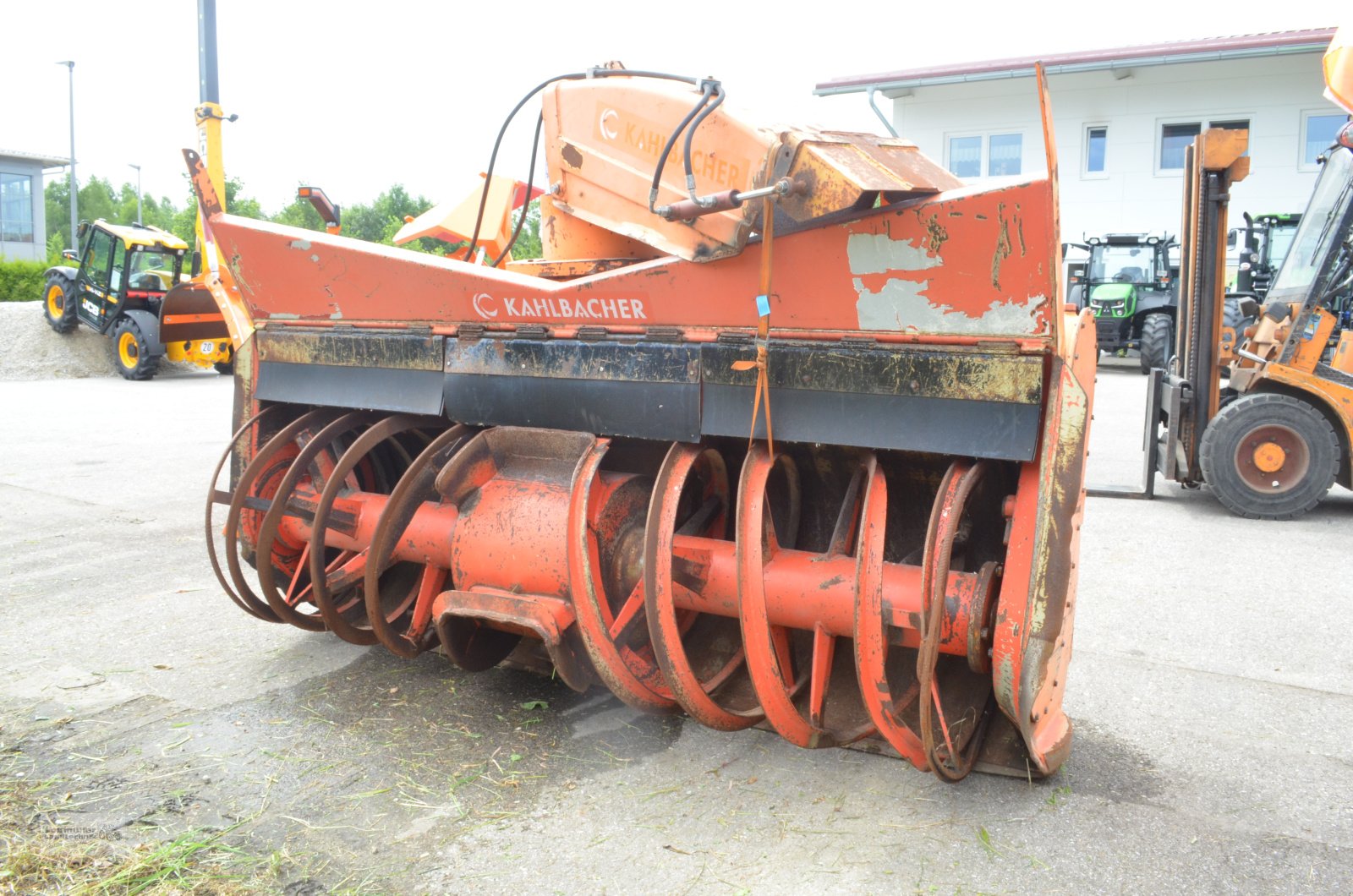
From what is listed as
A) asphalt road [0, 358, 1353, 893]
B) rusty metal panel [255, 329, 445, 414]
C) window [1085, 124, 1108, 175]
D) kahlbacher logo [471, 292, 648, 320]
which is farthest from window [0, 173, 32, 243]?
kahlbacher logo [471, 292, 648, 320]

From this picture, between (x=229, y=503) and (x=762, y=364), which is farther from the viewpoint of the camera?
(x=229, y=503)

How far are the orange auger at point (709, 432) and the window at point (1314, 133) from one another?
20.2 m

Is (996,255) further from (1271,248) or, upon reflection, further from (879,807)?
(1271,248)

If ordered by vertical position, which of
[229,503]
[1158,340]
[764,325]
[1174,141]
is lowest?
[229,503]

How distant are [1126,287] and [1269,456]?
11.8 meters

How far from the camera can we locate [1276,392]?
6.72 m

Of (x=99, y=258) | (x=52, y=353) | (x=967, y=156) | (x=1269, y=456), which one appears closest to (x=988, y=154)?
(x=967, y=156)

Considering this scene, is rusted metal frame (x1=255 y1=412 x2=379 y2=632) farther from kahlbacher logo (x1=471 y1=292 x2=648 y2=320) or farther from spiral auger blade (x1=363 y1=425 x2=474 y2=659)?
kahlbacher logo (x1=471 y1=292 x2=648 y2=320)

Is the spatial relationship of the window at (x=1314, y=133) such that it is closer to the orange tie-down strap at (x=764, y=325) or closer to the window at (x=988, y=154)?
the window at (x=988, y=154)

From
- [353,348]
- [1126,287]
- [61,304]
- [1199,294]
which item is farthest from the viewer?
[1126,287]

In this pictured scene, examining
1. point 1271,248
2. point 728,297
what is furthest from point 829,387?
point 1271,248

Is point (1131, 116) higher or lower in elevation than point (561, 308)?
higher

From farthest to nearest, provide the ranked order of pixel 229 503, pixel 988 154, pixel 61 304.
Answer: pixel 988 154 → pixel 61 304 → pixel 229 503

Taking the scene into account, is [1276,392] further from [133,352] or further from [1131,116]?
[1131,116]
